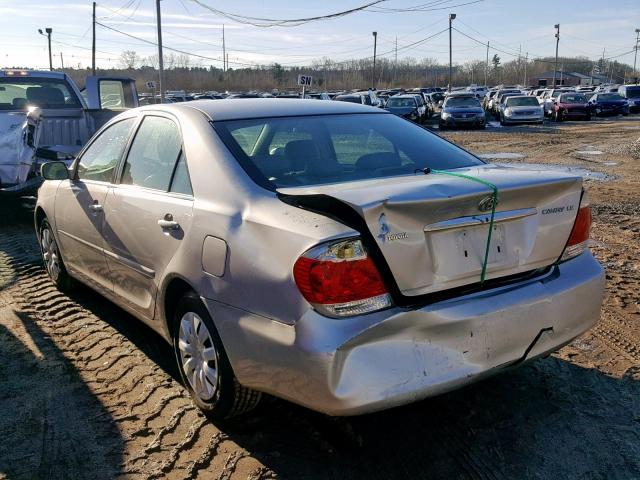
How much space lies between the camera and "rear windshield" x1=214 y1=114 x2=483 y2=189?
10.9ft

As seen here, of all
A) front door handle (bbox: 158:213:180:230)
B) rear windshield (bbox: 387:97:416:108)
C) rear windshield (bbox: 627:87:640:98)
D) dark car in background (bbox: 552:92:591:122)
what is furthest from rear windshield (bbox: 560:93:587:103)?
front door handle (bbox: 158:213:180:230)

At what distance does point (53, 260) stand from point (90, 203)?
1.45m

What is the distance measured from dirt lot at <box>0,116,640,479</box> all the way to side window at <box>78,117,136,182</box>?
3.79ft

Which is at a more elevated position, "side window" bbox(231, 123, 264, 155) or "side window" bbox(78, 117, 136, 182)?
"side window" bbox(231, 123, 264, 155)

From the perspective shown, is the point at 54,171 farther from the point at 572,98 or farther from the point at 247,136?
the point at 572,98

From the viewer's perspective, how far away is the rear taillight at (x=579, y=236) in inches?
125

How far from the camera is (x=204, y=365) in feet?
10.7

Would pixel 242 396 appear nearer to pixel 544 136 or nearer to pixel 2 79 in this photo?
pixel 2 79

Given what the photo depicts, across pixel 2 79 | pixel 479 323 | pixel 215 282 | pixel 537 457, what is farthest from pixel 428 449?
pixel 2 79

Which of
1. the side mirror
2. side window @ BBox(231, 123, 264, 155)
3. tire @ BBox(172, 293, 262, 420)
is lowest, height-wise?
tire @ BBox(172, 293, 262, 420)

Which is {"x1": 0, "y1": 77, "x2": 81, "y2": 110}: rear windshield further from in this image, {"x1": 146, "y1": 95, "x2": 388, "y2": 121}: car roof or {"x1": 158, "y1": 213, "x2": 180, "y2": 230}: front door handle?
{"x1": 158, "y1": 213, "x2": 180, "y2": 230}: front door handle

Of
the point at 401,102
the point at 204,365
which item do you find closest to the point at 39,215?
the point at 204,365

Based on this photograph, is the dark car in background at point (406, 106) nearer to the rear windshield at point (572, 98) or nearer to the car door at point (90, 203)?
the rear windshield at point (572, 98)

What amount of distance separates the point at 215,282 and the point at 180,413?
Result: 0.91 metres
